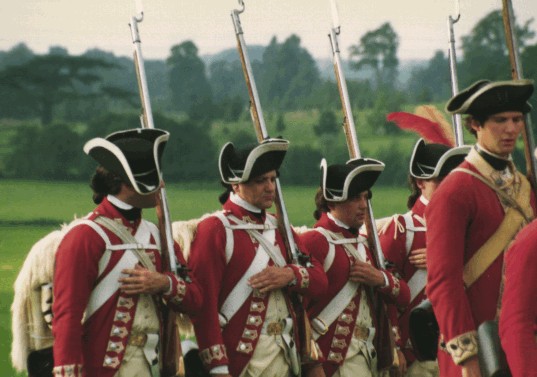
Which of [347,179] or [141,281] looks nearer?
[141,281]

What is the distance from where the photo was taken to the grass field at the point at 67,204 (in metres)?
11.1

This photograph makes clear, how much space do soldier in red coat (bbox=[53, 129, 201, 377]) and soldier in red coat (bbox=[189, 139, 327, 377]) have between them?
384 millimetres

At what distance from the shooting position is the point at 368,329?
7094 mm

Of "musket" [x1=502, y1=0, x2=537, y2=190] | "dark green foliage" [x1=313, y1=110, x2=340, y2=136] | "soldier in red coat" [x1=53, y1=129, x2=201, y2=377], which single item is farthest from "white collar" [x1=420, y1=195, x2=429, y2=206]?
A: "dark green foliage" [x1=313, y1=110, x2=340, y2=136]

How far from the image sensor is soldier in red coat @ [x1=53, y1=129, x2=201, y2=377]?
5.37 m

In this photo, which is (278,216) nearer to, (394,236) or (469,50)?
(394,236)

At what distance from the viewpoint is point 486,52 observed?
14.1 metres

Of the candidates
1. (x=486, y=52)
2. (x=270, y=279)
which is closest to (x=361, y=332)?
(x=270, y=279)

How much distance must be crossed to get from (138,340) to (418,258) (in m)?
2.41

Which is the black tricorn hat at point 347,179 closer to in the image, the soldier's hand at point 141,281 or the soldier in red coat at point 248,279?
the soldier in red coat at point 248,279

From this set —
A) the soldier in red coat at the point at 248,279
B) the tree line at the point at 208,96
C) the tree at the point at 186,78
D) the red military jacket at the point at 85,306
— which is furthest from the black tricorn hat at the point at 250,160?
the tree at the point at 186,78

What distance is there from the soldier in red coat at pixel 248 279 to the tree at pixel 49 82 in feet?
19.7

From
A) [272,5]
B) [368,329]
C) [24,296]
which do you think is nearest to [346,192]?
[368,329]

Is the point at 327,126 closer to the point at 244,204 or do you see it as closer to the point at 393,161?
the point at 393,161
